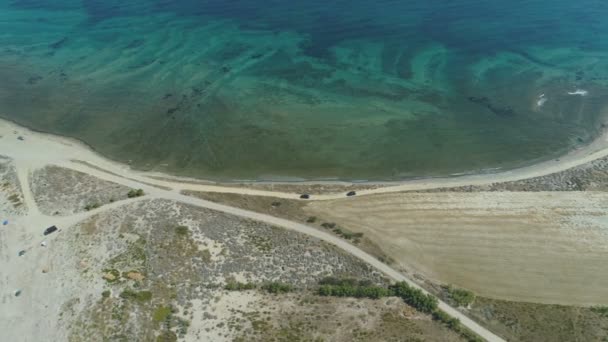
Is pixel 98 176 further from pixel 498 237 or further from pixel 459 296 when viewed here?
pixel 498 237

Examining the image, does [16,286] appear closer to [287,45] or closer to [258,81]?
[258,81]

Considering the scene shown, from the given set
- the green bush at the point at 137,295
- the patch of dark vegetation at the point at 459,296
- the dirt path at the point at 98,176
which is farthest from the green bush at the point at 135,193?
the patch of dark vegetation at the point at 459,296

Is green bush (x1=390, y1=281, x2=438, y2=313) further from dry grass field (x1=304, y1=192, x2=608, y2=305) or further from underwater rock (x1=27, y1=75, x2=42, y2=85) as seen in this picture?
underwater rock (x1=27, y1=75, x2=42, y2=85)

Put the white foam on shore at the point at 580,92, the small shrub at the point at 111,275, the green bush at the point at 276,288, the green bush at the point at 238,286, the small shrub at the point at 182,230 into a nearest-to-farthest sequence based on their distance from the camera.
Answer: the green bush at the point at 276,288
the green bush at the point at 238,286
the small shrub at the point at 111,275
the small shrub at the point at 182,230
the white foam on shore at the point at 580,92

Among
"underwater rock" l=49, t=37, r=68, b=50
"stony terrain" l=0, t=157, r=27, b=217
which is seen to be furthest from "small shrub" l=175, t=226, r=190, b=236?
"underwater rock" l=49, t=37, r=68, b=50

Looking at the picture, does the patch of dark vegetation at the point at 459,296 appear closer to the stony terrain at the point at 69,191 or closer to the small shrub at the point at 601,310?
the small shrub at the point at 601,310

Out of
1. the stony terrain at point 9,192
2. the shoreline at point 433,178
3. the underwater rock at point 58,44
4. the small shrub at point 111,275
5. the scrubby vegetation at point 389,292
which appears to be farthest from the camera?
the underwater rock at point 58,44
